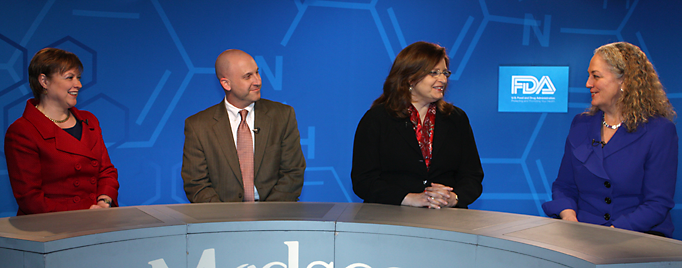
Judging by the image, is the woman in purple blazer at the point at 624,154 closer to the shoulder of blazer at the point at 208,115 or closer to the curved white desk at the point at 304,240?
the curved white desk at the point at 304,240

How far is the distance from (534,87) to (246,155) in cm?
340

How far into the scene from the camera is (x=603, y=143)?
6.86ft

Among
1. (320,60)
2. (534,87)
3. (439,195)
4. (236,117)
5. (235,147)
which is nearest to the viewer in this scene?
(439,195)

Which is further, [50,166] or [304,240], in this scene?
[50,166]

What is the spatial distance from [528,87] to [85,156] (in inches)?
161

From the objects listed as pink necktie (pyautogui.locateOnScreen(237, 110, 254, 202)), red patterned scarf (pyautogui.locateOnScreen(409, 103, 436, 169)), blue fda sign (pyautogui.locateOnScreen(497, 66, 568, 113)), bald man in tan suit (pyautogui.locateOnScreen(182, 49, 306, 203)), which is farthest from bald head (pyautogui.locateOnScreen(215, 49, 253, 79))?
blue fda sign (pyautogui.locateOnScreen(497, 66, 568, 113))

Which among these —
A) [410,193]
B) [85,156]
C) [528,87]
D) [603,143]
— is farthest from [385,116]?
[528,87]

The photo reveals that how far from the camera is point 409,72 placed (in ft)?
7.56

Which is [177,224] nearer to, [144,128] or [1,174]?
[144,128]

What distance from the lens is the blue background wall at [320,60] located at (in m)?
4.18

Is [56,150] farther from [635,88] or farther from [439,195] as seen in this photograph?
[635,88]

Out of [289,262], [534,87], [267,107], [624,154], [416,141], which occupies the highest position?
[534,87]

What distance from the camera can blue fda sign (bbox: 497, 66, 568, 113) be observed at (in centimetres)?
460

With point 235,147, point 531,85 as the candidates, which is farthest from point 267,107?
point 531,85
